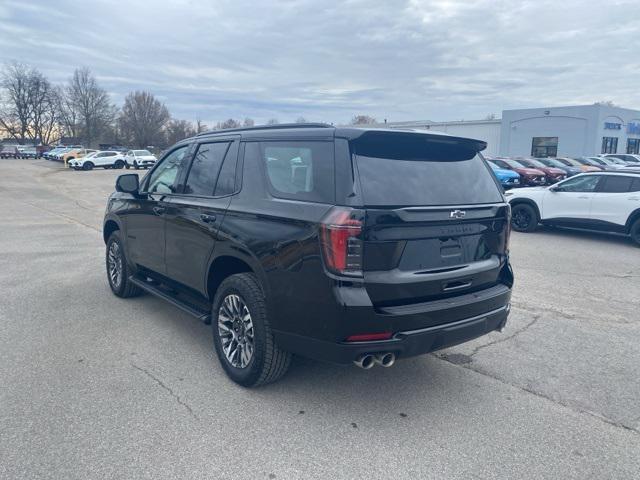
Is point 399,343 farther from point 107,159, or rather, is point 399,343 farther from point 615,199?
point 107,159

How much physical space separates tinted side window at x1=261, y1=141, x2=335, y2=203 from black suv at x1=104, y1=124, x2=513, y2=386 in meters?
0.01

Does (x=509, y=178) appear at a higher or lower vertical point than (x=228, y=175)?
lower

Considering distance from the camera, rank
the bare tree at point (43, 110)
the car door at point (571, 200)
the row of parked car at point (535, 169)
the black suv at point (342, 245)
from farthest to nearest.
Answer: the bare tree at point (43, 110) → the row of parked car at point (535, 169) → the car door at point (571, 200) → the black suv at point (342, 245)

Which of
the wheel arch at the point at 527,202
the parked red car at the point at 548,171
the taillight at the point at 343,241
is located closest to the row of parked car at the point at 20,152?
the parked red car at the point at 548,171

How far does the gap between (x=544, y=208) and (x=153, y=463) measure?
37.2ft

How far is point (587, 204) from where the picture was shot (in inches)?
442

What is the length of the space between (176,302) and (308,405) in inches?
69.5

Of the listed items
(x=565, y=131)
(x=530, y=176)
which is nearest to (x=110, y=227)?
A: (x=530, y=176)

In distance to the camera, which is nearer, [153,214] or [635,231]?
[153,214]

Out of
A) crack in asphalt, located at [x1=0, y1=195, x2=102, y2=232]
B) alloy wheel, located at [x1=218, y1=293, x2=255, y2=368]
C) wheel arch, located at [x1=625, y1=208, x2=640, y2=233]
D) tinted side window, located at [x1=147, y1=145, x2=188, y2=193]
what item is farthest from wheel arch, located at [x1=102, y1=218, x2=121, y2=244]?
wheel arch, located at [x1=625, y1=208, x2=640, y2=233]

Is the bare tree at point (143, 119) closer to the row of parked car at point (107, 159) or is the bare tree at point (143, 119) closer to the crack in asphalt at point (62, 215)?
the row of parked car at point (107, 159)

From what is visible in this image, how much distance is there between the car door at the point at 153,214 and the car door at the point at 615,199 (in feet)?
32.2

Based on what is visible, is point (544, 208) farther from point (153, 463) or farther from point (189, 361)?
point (153, 463)

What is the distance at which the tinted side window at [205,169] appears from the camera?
4.22m
